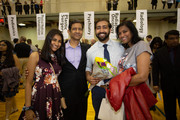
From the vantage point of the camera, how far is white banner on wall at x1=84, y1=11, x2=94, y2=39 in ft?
17.1

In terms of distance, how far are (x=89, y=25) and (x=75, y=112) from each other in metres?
4.19

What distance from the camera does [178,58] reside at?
2.09m

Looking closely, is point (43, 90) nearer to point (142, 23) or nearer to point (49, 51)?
point (49, 51)

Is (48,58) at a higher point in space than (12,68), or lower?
higher

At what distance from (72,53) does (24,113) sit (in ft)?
3.39

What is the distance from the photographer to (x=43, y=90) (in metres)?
1.48

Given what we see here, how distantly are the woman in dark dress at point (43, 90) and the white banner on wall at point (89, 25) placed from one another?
3.72 m

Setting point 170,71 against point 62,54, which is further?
point 170,71

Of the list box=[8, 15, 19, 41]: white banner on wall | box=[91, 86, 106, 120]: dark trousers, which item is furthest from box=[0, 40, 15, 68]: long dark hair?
box=[8, 15, 19, 41]: white banner on wall

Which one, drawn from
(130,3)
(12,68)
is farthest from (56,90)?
(130,3)

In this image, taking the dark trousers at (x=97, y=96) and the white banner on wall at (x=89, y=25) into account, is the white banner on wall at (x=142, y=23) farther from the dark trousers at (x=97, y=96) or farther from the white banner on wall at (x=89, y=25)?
the dark trousers at (x=97, y=96)

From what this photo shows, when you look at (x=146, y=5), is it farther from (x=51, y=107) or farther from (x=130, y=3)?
(x=51, y=107)

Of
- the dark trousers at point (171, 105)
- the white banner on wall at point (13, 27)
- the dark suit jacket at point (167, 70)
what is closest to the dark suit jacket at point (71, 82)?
the dark suit jacket at point (167, 70)

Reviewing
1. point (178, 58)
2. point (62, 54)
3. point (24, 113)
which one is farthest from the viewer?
point (178, 58)
